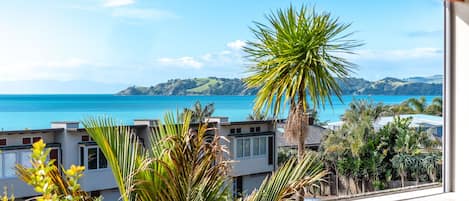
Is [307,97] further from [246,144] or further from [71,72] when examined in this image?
[71,72]

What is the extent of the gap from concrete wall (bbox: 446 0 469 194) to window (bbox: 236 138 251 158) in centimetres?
207

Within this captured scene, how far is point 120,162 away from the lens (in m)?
2.85

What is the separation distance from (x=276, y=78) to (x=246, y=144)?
470mm

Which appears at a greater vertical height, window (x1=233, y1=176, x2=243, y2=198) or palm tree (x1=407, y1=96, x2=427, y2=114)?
palm tree (x1=407, y1=96, x2=427, y2=114)

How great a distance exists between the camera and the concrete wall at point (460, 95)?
182 inches

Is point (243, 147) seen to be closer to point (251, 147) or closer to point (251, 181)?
point (251, 147)

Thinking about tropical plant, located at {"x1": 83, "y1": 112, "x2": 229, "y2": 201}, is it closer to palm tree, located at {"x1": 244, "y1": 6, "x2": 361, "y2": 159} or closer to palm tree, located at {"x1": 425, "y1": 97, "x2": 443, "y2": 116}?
palm tree, located at {"x1": 244, "y1": 6, "x2": 361, "y2": 159}

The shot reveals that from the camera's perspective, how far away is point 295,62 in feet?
11.8

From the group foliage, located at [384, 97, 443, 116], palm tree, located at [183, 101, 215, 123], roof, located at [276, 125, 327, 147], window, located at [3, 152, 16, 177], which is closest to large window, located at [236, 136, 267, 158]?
roof, located at [276, 125, 327, 147]

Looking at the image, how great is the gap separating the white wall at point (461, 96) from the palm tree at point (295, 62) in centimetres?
147

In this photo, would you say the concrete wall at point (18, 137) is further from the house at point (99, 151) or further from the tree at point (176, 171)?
the tree at point (176, 171)

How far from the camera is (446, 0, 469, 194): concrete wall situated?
4.61 meters

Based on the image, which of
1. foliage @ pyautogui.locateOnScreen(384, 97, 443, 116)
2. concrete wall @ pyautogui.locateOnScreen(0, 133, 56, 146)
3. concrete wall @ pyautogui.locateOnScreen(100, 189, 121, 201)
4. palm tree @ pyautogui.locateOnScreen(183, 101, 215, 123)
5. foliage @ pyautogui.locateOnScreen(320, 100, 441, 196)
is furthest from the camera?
foliage @ pyautogui.locateOnScreen(384, 97, 443, 116)

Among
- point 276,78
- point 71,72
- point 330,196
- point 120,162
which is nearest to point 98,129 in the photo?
point 120,162
